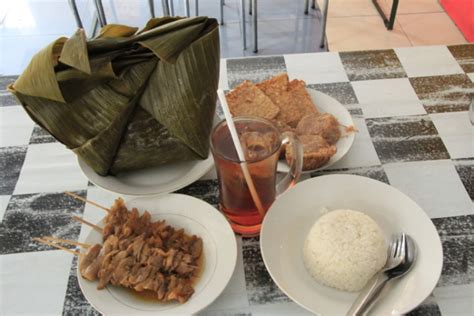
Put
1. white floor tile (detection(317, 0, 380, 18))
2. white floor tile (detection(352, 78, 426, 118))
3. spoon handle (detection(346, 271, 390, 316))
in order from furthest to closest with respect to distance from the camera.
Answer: white floor tile (detection(317, 0, 380, 18)) < white floor tile (detection(352, 78, 426, 118)) < spoon handle (detection(346, 271, 390, 316))

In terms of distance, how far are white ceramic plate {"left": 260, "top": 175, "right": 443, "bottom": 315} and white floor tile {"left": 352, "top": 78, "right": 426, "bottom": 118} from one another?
0.35 m

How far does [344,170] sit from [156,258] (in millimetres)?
492

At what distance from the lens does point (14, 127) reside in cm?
121

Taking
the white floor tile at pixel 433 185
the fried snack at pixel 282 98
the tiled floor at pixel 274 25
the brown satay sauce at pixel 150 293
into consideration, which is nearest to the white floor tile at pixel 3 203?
the brown satay sauce at pixel 150 293

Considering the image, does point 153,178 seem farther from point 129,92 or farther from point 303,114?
point 303,114

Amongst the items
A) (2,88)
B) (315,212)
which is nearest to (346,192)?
(315,212)

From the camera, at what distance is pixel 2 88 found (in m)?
1.35

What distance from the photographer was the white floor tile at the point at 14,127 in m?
1.18

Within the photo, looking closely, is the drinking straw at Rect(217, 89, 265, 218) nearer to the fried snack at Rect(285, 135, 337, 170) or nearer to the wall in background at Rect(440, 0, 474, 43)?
the fried snack at Rect(285, 135, 337, 170)

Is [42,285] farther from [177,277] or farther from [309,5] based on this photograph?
[309,5]

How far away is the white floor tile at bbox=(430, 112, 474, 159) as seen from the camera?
3.61ft

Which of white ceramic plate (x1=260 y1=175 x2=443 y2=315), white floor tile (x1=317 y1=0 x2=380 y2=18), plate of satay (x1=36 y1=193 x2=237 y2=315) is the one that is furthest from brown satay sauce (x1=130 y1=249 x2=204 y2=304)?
white floor tile (x1=317 y1=0 x2=380 y2=18)

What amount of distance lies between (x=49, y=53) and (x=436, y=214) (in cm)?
84

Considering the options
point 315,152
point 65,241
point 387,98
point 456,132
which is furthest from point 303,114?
point 65,241
